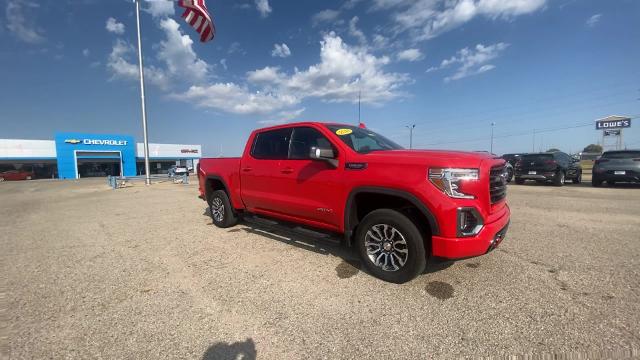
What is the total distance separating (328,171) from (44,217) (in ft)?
28.3

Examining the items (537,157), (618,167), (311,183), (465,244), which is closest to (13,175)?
(311,183)

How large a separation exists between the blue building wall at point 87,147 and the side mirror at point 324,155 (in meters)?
51.7

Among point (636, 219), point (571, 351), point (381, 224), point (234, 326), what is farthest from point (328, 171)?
point (636, 219)

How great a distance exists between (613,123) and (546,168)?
3925cm

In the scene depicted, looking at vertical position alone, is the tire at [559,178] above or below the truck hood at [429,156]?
below

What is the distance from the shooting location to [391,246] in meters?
3.12

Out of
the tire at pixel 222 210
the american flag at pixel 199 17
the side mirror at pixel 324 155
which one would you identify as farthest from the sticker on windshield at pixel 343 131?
the american flag at pixel 199 17

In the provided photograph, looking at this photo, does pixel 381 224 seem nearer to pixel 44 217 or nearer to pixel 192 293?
pixel 192 293

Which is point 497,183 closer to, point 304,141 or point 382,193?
point 382,193

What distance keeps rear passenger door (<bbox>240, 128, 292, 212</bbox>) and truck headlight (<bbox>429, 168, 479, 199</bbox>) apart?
2.19m

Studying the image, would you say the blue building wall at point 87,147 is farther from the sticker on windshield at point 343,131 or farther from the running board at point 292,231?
the sticker on windshield at point 343,131

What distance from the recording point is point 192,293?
2.99m

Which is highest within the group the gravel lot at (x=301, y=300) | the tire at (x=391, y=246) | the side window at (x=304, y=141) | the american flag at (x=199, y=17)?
the american flag at (x=199, y=17)

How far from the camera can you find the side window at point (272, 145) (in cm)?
432
